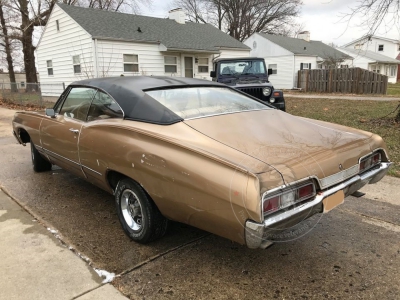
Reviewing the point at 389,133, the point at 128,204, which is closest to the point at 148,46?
the point at 389,133

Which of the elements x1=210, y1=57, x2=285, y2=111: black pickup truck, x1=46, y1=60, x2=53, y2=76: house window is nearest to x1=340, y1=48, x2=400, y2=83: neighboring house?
x1=210, y1=57, x2=285, y2=111: black pickup truck

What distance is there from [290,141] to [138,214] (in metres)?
1.52

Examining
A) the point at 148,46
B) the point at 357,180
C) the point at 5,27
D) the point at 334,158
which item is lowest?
the point at 357,180

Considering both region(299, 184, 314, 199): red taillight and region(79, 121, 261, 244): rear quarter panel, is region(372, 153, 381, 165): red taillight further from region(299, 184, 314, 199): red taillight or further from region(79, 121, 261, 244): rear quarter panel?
region(79, 121, 261, 244): rear quarter panel

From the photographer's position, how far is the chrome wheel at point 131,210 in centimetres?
307

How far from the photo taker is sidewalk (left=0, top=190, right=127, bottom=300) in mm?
2391

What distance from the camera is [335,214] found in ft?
12.1

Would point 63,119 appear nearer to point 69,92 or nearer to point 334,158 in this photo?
point 69,92

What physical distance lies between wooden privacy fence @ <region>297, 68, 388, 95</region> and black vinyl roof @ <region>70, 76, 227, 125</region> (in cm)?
2004

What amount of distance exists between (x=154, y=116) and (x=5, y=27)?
27.8 m

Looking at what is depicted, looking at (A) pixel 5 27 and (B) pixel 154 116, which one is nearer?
(B) pixel 154 116

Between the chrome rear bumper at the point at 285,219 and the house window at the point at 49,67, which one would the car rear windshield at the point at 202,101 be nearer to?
the chrome rear bumper at the point at 285,219

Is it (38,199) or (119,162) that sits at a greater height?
(119,162)

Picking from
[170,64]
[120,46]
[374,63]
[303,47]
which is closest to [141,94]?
[120,46]
